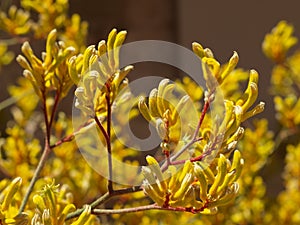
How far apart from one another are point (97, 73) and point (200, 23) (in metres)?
1.82

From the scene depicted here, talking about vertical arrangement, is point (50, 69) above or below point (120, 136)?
above

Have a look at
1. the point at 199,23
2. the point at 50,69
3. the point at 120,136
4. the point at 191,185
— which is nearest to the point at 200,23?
the point at 199,23

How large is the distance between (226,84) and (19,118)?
39 cm

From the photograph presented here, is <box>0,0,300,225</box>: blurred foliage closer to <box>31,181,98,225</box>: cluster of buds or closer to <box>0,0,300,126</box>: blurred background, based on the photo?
<box>31,181,98,225</box>: cluster of buds

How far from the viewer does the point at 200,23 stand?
7.39ft

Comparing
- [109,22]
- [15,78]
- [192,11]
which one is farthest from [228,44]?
[15,78]

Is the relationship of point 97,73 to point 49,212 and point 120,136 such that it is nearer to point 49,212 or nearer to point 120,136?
point 49,212

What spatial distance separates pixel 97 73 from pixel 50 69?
0.11 metres

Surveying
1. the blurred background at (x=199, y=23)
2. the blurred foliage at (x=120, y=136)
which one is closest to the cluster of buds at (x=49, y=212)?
the blurred foliage at (x=120, y=136)

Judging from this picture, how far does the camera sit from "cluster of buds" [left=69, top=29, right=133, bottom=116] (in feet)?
1.57

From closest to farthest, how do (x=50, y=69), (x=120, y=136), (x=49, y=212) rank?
(x=49, y=212) → (x=50, y=69) → (x=120, y=136)

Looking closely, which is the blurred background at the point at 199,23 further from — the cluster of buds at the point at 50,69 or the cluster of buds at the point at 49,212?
the cluster of buds at the point at 49,212

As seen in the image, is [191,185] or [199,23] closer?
[191,185]

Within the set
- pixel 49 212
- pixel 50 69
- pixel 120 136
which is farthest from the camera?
pixel 120 136
